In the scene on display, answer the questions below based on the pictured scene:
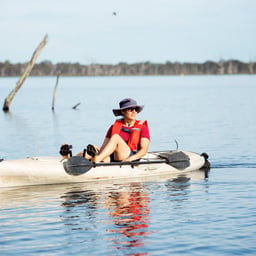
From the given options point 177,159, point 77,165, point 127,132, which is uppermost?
point 127,132

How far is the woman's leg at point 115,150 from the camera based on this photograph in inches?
564

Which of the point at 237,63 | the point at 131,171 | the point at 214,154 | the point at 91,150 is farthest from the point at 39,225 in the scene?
the point at 237,63

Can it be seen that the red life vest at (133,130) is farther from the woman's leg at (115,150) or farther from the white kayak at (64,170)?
the white kayak at (64,170)

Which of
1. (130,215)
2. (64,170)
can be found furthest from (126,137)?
(130,215)

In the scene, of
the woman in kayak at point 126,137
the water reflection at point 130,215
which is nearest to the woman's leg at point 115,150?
the woman in kayak at point 126,137

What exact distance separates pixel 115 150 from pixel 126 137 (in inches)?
16.3

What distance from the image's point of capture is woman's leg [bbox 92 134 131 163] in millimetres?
14320

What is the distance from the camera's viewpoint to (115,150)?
14719mm

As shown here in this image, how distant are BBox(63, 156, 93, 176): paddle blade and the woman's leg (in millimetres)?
182

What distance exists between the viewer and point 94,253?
9359 millimetres

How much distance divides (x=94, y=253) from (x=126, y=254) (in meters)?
0.42

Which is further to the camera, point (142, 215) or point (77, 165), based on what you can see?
point (77, 165)

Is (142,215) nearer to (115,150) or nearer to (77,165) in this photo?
(77,165)

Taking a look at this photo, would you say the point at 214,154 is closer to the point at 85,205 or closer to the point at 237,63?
the point at 85,205
